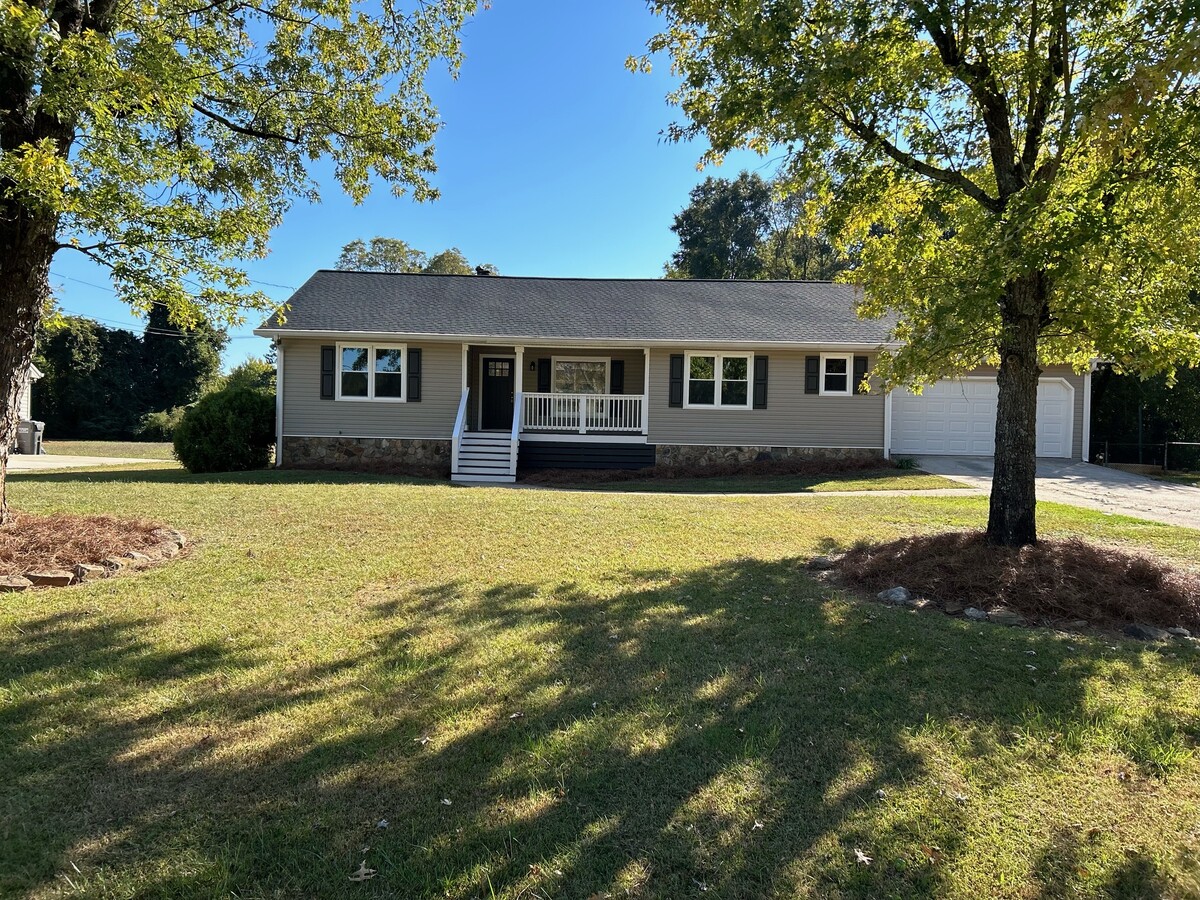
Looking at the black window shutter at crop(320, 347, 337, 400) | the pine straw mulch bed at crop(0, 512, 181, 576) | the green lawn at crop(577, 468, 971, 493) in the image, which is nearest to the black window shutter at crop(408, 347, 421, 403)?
the black window shutter at crop(320, 347, 337, 400)

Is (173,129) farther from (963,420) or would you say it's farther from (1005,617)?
(963,420)

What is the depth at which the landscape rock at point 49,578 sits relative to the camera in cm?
493

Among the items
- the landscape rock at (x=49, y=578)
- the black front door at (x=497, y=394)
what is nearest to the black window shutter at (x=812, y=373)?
the black front door at (x=497, y=394)

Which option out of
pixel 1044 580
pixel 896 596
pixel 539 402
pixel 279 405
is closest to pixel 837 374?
pixel 539 402

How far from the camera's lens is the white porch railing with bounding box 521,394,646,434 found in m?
15.4

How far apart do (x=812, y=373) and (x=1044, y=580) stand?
10.9 meters

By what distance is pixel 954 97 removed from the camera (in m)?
5.79

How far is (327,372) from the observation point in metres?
15.0

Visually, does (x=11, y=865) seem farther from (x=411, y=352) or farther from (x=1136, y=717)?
(x=411, y=352)

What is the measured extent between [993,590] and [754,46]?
4.73m

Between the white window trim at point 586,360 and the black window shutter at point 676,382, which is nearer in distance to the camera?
the black window shutter at point 676,382

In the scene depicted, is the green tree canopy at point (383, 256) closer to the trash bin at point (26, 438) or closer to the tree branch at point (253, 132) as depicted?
the trash bin at point (26, 438)

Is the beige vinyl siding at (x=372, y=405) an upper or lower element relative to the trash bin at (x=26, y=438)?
upper

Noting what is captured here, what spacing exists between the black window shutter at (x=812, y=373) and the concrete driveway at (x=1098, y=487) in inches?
118
